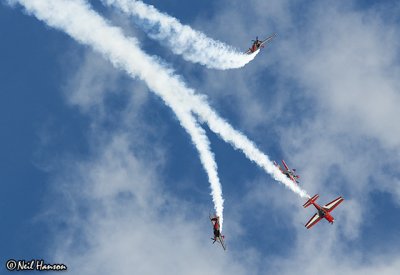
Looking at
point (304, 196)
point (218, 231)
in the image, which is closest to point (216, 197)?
point (218, 231)

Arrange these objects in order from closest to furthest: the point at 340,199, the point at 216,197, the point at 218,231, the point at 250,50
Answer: the point at 216,197
the point at 218,231
the point at 250,50
the point at 340,199

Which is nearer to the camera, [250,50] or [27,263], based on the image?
[27,263]

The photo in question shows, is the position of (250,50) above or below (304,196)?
above

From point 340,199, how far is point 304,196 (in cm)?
892

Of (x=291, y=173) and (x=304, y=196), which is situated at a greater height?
(x=291, y=173)

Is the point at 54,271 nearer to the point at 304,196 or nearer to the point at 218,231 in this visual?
the point at 218,231

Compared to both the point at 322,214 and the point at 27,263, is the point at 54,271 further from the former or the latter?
the point at 322,214

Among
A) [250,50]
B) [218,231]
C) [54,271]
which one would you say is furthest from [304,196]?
[54,271]

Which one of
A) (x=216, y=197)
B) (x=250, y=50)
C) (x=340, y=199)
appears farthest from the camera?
(x=340, y=199)

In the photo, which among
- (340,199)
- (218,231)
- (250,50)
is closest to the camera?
(218,231)

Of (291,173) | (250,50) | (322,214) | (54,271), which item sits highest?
(250,50)

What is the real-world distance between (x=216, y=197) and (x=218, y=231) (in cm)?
727

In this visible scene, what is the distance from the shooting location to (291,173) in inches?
4109

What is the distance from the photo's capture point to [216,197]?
80.3 m
